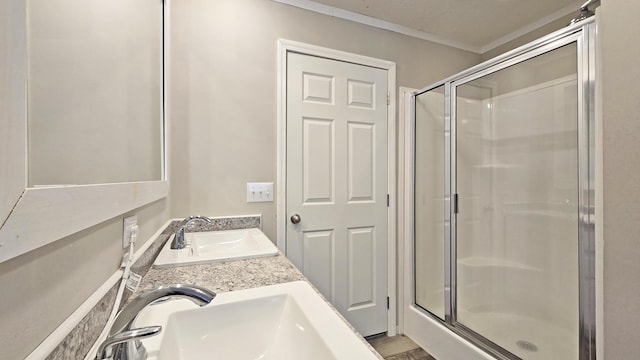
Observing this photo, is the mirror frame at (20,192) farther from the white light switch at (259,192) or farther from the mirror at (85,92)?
the white light switch at (259,192)

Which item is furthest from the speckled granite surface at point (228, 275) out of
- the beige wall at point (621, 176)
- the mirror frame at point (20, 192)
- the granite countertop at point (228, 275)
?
the beige wall at point (621, 176)

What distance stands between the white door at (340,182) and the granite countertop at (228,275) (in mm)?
767

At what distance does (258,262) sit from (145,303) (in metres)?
0.61

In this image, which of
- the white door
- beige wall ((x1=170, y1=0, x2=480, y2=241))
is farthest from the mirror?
the white door

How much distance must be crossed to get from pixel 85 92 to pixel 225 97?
1.20 meters

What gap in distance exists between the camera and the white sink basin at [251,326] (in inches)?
21.5

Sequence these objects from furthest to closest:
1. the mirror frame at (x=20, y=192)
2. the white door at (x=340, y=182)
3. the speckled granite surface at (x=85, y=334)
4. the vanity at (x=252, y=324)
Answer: the white door at (x=340, y=182) → the vanity at (x=252, y=324) → the speckled granite surface at (x=85, y=334) → the mirror frame at (x=20, y=192)

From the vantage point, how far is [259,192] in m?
1.65

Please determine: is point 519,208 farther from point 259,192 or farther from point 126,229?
point 126,229

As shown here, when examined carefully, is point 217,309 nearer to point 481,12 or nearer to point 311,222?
point 311,222

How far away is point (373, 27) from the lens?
1.95 metres

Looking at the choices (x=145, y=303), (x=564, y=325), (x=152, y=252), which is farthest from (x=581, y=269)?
(x=152, y=252)

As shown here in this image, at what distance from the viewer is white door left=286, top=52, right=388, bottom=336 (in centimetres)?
174

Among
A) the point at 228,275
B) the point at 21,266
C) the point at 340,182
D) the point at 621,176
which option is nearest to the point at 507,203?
the point at 621,176
